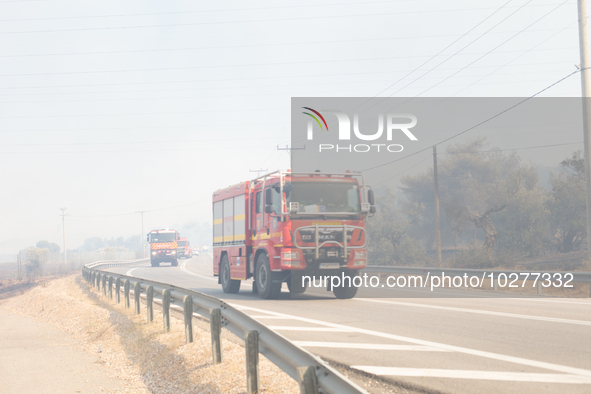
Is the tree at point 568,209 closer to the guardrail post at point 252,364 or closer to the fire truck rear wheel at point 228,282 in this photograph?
the fire truck rear wheel at point 228,282

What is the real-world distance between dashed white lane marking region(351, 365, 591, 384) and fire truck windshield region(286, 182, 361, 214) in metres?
8.17

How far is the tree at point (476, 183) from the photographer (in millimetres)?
37772

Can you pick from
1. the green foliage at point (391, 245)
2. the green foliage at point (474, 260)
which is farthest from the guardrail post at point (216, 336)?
the green foliage at point (391, 245)

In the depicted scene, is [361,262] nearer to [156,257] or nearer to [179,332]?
[179,332]

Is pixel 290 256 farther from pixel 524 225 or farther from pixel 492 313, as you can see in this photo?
pixel 524 225

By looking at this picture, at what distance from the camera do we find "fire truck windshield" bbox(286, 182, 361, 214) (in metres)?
14.6

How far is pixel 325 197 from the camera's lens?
14.9 metres

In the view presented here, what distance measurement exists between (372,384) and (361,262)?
8.91m

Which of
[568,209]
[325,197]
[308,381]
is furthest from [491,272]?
[568,209]

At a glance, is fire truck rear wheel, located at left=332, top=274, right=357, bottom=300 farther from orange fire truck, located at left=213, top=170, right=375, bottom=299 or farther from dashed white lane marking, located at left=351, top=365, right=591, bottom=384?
dashed white lane marking, located at left=351, top=365, right=591, bottom=384

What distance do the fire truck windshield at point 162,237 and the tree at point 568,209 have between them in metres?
38.3

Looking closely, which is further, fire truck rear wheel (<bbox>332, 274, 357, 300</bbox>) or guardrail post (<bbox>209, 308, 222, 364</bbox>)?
fire truck rear wheel (<bbox>332, 274, 357, 300</bbox>)

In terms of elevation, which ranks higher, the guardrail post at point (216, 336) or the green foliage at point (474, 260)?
the guardrail post at point (216, 336)

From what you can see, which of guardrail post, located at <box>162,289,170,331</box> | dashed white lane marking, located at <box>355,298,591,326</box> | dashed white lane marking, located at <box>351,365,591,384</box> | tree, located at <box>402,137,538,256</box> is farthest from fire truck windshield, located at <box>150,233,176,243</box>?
dashed white lane marking, located at <box>351,365,591,384</box>
